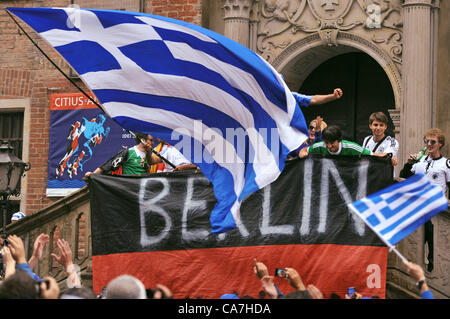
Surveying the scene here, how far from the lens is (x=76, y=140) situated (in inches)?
652

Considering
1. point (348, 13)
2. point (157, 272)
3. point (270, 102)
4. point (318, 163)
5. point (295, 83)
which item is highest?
point (348, 13)

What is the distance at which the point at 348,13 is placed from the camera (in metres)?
14.5

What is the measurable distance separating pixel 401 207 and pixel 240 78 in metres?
2.80

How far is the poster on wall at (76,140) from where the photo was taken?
53.6 ft

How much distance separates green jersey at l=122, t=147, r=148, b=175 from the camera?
10953 mm

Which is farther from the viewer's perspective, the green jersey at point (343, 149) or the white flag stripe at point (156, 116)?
the green jersey at point (343, 149)

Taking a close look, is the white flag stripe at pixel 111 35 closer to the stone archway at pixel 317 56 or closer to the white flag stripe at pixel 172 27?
the white flag stripe at pixel 172 27

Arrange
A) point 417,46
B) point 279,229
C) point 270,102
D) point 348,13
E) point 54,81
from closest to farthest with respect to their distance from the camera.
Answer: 1. point 270,102
2. point 279,229
3. point 417,46
4. point 348,13
5. point 54,81

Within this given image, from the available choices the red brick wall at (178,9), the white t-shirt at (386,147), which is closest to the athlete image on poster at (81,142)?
the red brick wall at (178,9)

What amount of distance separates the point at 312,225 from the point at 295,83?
247 inches

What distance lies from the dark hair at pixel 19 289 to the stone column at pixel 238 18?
10.1 m

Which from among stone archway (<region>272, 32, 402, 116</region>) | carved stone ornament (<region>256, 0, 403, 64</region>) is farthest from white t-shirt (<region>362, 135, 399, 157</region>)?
carved stone ornament (<region>256, 0, 403, 64</region>)
